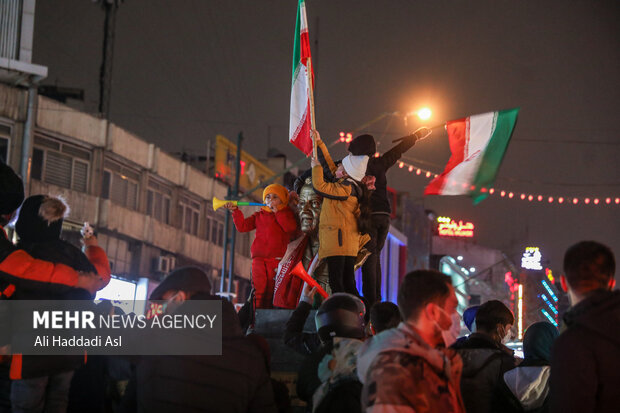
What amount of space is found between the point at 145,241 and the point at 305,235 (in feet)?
85.7

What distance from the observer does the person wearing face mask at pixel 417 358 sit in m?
3.58

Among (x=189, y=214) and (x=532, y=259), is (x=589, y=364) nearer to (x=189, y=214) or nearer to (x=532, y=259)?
(x=189, y=214)

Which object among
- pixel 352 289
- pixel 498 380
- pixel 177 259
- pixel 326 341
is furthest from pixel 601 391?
pixel 177 259

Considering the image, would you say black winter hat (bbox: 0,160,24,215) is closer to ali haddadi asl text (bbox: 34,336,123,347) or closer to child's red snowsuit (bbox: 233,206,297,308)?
ali haddadi asl text (bbox: 34,336,123,347)

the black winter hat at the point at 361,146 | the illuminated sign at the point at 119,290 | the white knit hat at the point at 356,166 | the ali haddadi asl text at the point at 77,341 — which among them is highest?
the black winter hat at the point at 361,146

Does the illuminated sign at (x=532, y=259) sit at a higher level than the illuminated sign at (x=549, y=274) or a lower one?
higher

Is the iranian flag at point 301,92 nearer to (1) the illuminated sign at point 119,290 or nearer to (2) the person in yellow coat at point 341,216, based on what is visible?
(2) the person in yellow coat at point 341,216

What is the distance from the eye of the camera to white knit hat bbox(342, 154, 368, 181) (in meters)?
8.46

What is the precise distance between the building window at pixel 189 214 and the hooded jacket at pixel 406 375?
114ft

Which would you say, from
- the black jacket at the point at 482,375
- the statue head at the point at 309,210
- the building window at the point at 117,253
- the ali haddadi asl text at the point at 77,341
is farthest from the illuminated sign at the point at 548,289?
the ali haddadi asl text at the point at 77,341

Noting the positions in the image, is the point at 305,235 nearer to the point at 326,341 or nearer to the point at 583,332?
the point at 326,341

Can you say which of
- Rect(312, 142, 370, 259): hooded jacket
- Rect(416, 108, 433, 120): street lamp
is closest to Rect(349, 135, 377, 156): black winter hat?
Rect(312, 142, 370, 259): hooded jacket

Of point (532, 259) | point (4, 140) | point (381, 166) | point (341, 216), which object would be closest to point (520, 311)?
point (532, 259)

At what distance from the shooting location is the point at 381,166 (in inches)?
353
